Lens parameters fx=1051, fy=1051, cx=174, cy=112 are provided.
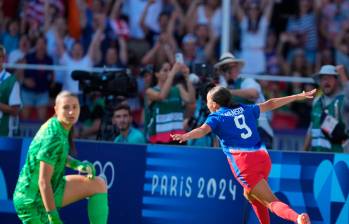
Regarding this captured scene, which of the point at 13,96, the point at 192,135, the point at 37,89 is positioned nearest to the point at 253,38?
the point at 37,89

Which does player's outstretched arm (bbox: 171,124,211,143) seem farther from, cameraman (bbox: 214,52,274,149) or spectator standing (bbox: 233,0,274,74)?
spectator standing (bbox: 233,0,274,74)

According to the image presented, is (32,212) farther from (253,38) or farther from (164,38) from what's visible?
(253,38)

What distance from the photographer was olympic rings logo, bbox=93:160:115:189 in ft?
36.7

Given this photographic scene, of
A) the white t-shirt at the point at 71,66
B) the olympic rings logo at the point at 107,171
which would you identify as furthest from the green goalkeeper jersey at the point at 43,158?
A: the white t-shirt at the point at 71,66

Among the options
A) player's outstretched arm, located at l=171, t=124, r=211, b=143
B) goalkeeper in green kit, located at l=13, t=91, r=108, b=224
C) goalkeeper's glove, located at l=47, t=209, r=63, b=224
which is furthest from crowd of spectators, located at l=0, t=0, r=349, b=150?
goalkeeper's glove, located at l=47, t=209, r=63, b=224

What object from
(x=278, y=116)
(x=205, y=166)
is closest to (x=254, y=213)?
(x=205, y=166)

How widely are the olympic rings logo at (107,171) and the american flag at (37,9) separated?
16.4 feet

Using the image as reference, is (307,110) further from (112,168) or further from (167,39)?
(112,168)

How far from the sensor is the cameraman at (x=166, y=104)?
1223 cm

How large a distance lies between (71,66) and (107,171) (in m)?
3.44

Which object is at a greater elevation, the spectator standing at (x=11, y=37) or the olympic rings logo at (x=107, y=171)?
the spectator standing at (x=11, y=37)

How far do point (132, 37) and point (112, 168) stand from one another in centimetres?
452

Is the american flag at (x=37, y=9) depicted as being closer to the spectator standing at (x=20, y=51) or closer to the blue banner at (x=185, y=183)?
the spectator standing at (x=20, y=51)

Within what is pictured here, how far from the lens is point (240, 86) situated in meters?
12.1
